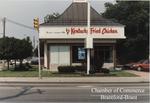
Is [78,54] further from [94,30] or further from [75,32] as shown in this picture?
[94,30]

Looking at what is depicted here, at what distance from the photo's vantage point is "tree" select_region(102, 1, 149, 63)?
61625 mm

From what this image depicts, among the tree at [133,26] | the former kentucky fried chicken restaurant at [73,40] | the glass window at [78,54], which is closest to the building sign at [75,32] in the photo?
the former kentucky fried chicken restaurant at [73,40]

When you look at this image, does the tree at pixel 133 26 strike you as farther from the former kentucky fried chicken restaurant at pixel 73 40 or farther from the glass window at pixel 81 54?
the glass window at pixel 81 54

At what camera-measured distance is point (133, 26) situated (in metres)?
62.0

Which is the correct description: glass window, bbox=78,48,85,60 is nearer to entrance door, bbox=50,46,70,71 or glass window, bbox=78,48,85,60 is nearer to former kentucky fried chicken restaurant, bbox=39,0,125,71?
former kentucky fried chicken restaurant, bbox=39,0,125,71

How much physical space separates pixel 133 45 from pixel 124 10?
5164 millimetres

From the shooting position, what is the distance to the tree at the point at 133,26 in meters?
61.6

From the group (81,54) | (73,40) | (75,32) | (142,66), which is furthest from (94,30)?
(142,66)

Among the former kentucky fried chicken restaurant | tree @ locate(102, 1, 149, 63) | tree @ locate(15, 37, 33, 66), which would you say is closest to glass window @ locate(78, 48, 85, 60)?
the former kentucky fried chicken restaurant

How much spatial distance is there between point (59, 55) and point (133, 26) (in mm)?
20143

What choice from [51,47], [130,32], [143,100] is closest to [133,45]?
[130,32]

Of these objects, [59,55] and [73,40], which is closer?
[59,55]

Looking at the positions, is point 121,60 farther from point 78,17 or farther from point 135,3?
point 78,17

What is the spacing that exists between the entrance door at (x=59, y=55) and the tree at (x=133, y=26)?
59.1 feet
